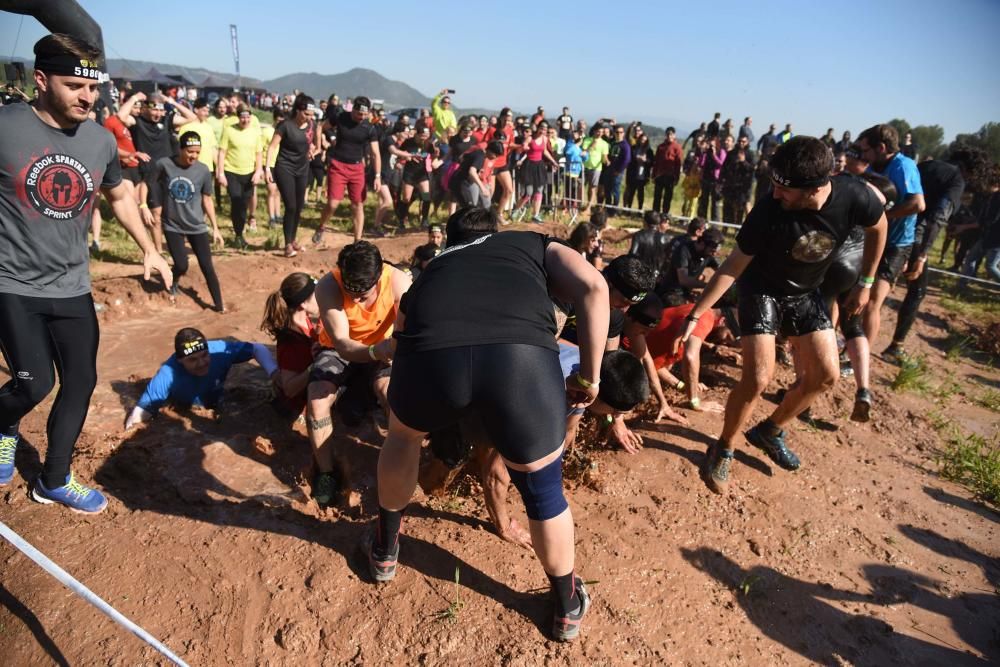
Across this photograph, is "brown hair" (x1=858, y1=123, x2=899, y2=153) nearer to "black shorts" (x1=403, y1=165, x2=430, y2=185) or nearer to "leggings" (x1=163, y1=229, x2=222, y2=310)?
"leggings" (x1=163, y1=229, x2=222, y2=310)

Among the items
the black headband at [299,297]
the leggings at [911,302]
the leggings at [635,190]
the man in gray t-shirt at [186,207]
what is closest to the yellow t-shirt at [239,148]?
the man in gray t-shirt at [186,207]

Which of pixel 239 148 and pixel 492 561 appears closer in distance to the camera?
pixel 492 561

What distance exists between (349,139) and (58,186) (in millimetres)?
5389

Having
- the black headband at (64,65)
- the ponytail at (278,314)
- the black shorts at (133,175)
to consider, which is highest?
the black headband at (64,65)

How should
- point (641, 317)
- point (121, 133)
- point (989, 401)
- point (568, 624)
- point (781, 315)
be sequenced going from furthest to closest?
point (121, 133)
point (989, 401)
point (641, 317)
point (781, 315)
point (568, 624)

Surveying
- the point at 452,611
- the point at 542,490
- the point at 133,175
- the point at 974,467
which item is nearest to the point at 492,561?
the point at 452,611

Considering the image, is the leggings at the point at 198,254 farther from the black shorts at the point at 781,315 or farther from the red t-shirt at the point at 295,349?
the black shorts at the point at 781,315

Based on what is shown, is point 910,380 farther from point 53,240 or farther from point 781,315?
point 53,240

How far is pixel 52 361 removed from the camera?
2.82m

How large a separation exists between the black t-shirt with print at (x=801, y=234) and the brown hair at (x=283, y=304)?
2.57 m

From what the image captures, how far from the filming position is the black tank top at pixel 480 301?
2.02 meters

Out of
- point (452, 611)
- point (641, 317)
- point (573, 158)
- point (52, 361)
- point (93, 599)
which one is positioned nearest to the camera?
point (93, 599)

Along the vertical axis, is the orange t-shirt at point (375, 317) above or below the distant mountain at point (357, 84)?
below

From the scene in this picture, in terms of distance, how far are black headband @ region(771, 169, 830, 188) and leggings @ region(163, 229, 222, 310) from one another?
4.86m
